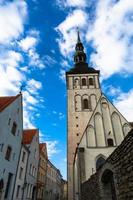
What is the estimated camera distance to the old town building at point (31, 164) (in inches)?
854

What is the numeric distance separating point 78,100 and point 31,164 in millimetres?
12614

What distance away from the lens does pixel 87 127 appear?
20641 mm

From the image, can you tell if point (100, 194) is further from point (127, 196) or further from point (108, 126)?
point (108, 126)

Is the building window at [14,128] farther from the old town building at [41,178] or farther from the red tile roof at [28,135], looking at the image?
the old town building at [41,178]

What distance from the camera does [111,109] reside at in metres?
22.5

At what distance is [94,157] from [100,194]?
37.2 ft

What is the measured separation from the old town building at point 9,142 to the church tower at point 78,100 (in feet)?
27.3

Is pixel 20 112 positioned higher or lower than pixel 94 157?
higher

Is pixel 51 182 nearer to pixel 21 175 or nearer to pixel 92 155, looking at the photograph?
pixel 21 175

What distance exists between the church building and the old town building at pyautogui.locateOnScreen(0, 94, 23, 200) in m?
6.86

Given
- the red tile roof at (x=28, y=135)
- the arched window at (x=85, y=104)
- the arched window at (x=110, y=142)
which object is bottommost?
the arched window at (x=110, y=142)

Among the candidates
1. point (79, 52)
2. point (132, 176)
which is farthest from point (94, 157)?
point (79, 52)

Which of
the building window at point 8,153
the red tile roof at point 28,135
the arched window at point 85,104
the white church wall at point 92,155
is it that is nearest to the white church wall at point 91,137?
the white church wall at point 92,155

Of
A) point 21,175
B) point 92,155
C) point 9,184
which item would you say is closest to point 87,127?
point 92,155
